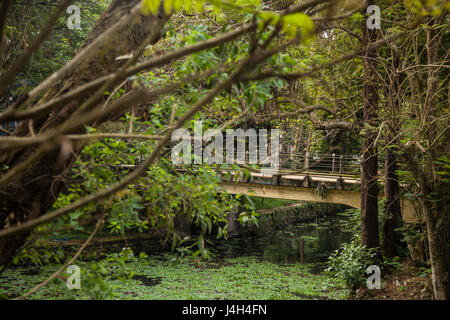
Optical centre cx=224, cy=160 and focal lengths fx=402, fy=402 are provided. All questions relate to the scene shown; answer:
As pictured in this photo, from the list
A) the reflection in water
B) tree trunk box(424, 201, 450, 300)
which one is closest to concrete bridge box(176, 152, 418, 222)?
the reflection in water

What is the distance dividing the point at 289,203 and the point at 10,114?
26.8 metres

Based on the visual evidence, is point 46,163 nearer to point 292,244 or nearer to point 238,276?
point 238,276

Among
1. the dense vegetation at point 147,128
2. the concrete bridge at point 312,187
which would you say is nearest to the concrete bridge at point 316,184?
the concrete bridge at point 312,187

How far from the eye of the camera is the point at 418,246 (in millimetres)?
10008

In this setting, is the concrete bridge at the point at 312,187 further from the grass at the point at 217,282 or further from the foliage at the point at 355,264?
the grass at the point at 217,282

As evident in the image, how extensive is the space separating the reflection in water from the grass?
57.9 inches

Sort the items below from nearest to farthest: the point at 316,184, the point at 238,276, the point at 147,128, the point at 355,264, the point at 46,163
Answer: the point at 46,163
the point at 147,128
the point at 355,264
the point at 238,276
the point at 316,184

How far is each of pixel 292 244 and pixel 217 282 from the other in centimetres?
765

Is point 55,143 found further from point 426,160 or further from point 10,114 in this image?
point 426,160

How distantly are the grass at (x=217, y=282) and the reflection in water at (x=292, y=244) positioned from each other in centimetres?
147

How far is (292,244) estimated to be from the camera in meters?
19.5

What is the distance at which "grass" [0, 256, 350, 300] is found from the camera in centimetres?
1084

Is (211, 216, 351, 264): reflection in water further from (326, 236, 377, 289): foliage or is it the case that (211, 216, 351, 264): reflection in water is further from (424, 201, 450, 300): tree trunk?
(424, 201, 450, 300): tree trunk

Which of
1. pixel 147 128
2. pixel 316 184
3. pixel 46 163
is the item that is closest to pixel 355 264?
pixel 316 184
